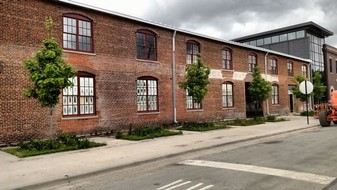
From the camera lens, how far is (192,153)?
468 inches

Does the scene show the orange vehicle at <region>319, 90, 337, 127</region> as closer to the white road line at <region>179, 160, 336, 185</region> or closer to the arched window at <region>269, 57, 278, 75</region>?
the arched window at <region>269, 57, 278, 75</region>

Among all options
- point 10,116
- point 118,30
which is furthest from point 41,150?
point 118,30

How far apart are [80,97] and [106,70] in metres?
2.24

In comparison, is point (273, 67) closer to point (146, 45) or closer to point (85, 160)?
point (146, 45)

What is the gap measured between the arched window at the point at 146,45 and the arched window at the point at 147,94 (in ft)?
4.80

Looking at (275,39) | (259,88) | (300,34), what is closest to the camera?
(259,88)

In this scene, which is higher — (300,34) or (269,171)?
(300,34)

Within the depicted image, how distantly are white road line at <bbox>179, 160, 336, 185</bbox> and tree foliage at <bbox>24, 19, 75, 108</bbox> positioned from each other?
588 cm

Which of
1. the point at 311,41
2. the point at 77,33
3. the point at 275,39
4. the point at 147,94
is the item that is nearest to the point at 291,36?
the point at 275,39

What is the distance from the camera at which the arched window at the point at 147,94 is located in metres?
20.1

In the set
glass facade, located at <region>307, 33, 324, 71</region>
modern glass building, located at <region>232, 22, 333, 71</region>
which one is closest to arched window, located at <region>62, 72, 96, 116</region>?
modern glass building, located at <region>232, 22, 333, 71</region>

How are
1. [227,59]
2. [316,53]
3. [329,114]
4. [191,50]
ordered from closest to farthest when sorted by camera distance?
[329,114] → [191,50] → [227,59] → [316,53]

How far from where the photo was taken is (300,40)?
45.9m

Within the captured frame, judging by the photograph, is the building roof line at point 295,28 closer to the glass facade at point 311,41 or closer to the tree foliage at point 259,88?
the glass facade at point 311,41
